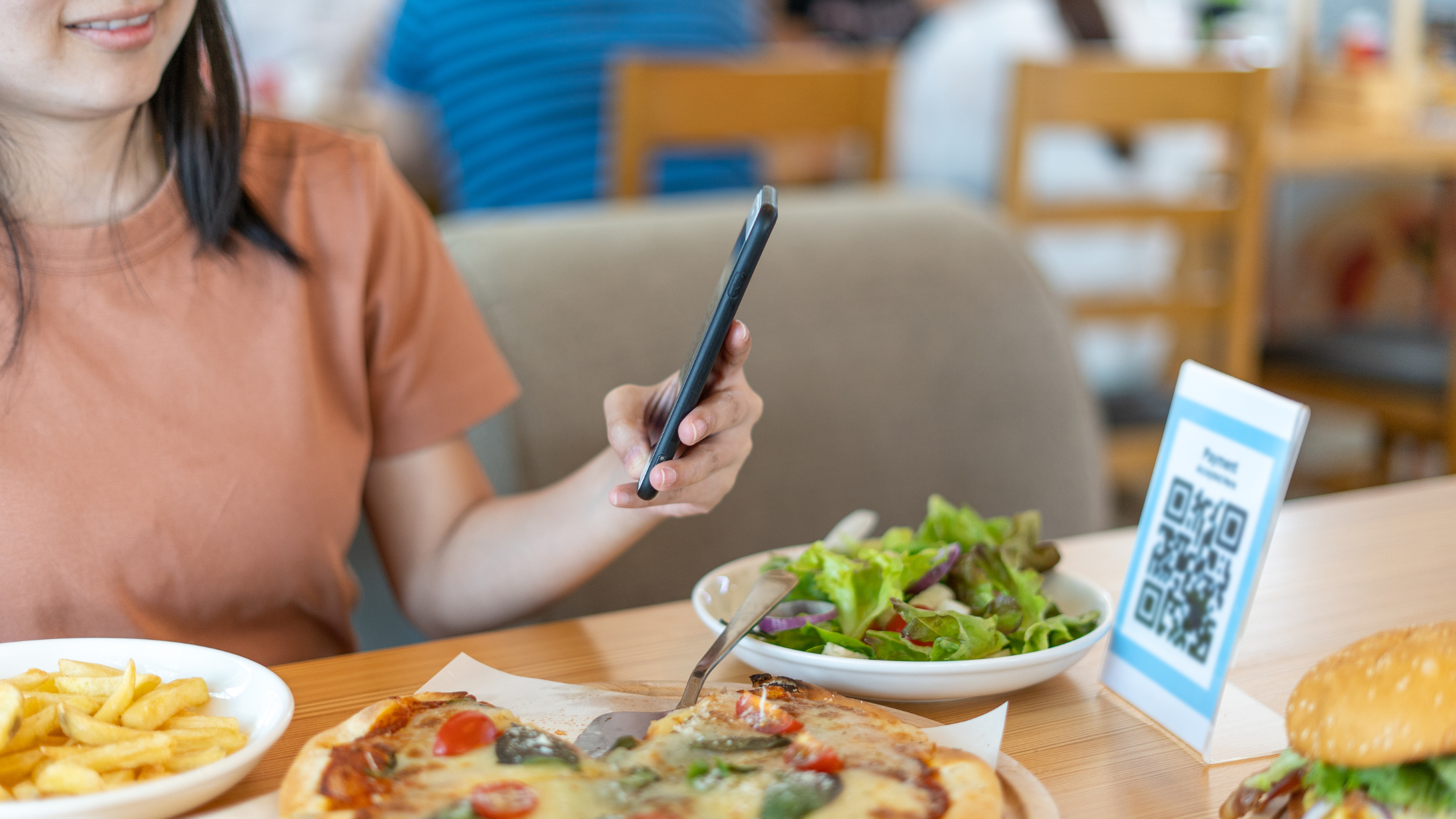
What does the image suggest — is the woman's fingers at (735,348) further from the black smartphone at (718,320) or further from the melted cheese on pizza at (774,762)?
the melted cheese on pizza at (774,762)

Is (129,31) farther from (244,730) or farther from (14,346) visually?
(244,730)

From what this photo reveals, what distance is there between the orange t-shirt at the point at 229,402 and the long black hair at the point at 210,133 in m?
0.01

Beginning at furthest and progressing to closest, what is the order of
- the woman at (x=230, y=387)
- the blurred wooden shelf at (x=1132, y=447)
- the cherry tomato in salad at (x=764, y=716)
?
1. the blurred wooden shelf at (x=1132, y=447)
2. the woman at (x=230, y=387)
3. the cherry tomato in salad at (x=764, y=716)

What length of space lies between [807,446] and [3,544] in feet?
Answer: 2.65

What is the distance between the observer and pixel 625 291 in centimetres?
140

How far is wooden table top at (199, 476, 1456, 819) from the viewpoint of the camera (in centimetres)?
69

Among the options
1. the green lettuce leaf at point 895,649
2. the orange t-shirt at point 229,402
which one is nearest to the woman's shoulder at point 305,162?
the orange t-shirt at point 229,402

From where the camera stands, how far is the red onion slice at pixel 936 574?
32.2 inches

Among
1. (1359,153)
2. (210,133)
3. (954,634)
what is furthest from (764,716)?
(1359,153)

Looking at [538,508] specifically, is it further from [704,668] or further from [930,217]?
[930,217]

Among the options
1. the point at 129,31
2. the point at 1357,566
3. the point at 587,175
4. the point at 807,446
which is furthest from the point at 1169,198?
the point at 129,31

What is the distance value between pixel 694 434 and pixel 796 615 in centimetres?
14

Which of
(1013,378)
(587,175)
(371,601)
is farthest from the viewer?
(587,175)

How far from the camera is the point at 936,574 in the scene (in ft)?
2.70
